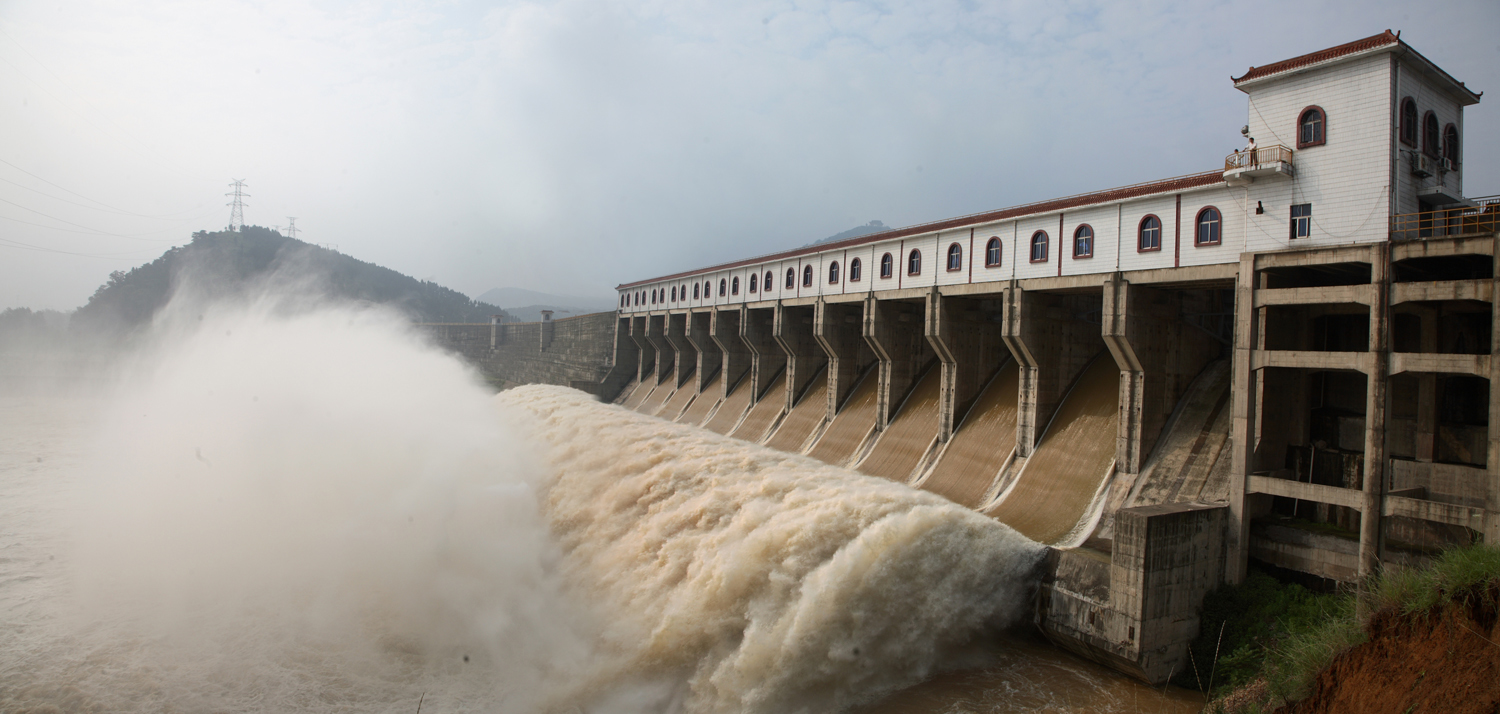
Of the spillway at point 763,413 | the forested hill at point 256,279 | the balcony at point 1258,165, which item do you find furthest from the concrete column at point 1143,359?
the forested hill at point 256,279

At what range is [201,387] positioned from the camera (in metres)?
20.2

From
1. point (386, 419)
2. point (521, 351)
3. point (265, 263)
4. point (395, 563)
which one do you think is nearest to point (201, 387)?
point (386, 419)

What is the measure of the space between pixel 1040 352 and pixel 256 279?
100 metres

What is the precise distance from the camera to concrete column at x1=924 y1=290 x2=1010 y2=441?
21281 mm

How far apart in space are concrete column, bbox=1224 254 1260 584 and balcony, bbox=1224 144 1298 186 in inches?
66.8

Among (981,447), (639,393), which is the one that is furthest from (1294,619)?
(639,393)

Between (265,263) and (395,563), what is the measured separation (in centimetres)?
10436

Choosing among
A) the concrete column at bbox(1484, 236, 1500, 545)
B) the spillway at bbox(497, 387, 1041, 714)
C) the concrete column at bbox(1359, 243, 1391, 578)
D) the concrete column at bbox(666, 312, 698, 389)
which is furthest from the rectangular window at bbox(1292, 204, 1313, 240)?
the concrete column at bbox(666, 312, 698, 389)

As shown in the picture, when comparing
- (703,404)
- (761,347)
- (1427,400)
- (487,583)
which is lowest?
(487,583)

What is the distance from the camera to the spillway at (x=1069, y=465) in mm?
15641

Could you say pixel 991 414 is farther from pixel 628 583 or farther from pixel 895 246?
Answer: pixel 628 583

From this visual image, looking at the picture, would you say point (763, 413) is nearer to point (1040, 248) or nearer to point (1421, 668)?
point (1040, 248)

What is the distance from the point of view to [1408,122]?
12.6 meters

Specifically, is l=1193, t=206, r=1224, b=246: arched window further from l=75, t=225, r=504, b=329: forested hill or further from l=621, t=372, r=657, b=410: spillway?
l=75, t=225, r=504, b=329: forested hill
